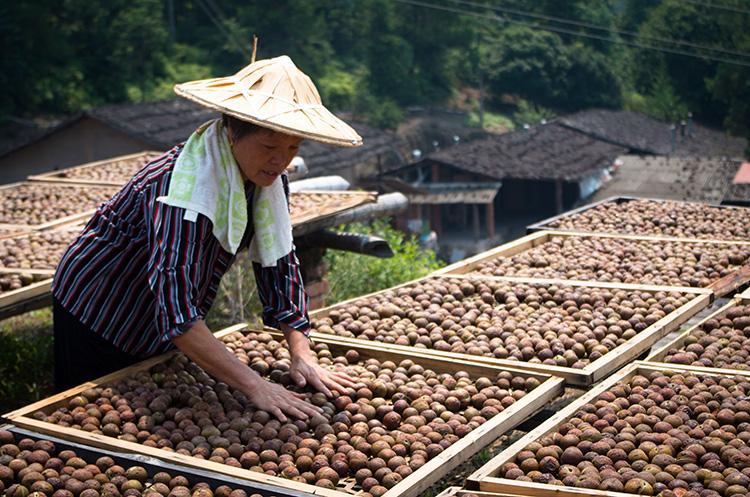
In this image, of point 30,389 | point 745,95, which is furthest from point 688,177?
point 30,389

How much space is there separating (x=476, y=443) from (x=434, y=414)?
23 centimetres

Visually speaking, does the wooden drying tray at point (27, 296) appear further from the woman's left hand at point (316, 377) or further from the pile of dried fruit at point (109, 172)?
the pile of dried fruit at point (109, 172)

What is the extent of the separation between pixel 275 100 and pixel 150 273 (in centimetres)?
59

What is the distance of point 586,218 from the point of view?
616 centimetres

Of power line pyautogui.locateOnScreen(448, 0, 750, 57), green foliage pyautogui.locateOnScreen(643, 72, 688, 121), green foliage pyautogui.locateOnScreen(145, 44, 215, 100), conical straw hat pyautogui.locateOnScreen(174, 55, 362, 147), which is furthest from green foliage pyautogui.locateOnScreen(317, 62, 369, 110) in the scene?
conical straw hat pyautogui.locateOnScreen(174, 55, 362, 147)

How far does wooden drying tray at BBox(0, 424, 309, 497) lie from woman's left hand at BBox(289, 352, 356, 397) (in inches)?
23.6

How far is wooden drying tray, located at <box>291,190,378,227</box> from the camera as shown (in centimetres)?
623

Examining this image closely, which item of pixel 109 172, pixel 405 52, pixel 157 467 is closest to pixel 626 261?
pixel 157 467

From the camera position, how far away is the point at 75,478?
8.04 ft

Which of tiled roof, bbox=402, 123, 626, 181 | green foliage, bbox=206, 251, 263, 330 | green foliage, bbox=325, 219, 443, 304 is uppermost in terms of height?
green foliage, bbox=206, 251, 263, 330

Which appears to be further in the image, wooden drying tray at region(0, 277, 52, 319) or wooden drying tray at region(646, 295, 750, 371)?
wooden drying tray at region(0, 277, 52, 319)

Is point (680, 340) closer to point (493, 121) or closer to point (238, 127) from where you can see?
point (238, 127)

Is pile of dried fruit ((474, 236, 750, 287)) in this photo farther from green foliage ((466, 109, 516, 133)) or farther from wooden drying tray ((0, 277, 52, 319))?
green foliage ((466, 109, 516, 133))

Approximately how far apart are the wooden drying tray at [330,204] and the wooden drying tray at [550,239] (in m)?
1.39
